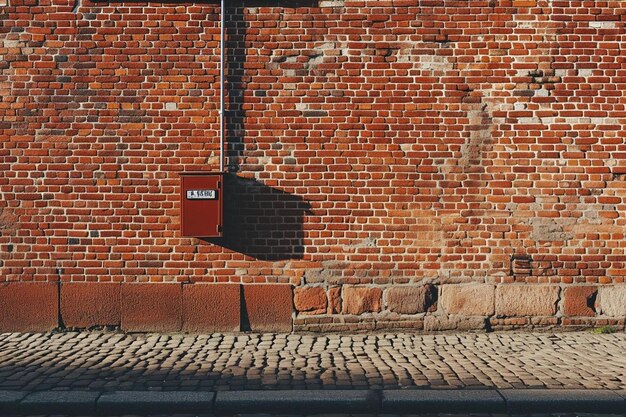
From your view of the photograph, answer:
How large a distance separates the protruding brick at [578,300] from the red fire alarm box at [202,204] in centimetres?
409

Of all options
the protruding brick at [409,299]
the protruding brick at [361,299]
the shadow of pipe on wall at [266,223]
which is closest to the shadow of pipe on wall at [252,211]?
the shadow of pipe on wall at [266,223]

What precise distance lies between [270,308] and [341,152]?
6.63 feet

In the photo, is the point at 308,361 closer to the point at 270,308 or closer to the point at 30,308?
the point at 270,308

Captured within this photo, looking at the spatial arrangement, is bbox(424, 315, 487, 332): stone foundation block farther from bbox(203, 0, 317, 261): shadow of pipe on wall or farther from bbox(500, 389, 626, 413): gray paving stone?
bbox(500, 389, 626, 413): gray paving stone

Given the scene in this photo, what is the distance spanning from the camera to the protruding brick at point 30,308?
6.68 metres

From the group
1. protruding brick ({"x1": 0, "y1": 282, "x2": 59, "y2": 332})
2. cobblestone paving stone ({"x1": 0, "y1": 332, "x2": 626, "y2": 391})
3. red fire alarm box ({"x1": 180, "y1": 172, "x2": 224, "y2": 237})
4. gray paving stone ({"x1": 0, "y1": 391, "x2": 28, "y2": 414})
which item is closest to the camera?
gray paving stone ({"x1": 0, "y1": 391, "x2": 28, "y2": 414})

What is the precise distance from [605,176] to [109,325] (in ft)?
20.0

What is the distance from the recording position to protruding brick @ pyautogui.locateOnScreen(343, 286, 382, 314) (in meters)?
6.76

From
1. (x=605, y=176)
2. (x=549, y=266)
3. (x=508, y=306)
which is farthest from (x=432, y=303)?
(x=605, y=176)

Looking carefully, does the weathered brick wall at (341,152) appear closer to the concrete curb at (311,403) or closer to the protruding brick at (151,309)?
the protruding brick at (151,309)

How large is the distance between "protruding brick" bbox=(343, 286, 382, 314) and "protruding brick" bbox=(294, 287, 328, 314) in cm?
26

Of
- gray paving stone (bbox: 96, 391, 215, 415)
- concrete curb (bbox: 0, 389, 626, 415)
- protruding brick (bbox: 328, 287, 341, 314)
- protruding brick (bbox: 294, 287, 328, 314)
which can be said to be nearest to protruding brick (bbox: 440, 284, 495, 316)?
protruding brick (bbox: 328, 287, 341, 314)

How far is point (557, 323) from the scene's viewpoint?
22.1 feet

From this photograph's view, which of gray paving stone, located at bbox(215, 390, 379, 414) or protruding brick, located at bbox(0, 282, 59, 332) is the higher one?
protruding brick, located at bbox(0, 282, 59, 332)
